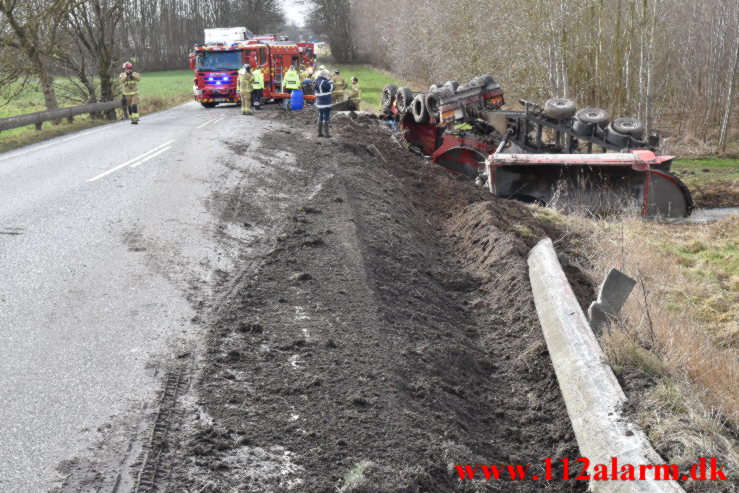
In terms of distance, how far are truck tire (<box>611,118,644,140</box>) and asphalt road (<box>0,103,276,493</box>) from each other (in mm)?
7141

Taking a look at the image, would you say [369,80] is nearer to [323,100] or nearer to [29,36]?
[29,36]

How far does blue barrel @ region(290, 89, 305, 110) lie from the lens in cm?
2677

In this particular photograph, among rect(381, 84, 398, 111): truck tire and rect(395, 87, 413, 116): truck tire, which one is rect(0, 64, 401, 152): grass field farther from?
rect(395, 87, 413, 116): truck tire

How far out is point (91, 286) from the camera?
7.08 meters

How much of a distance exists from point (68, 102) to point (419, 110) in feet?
90.3

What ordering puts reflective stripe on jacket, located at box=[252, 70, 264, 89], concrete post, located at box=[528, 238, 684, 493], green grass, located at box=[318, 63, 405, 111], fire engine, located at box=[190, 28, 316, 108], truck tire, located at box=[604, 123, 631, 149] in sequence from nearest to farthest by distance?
concrete post, located at box=[528, 238, 684, 493], truck tire, located at box=[604, 123, 631, 149], reflective stripe on jacket, located at box=[252, 70, 264, 89], fire engine, located at box=[190, 28, 316, 108], green grass, located at box=[318, 63, 405, 111]

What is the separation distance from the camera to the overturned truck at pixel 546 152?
13812mm

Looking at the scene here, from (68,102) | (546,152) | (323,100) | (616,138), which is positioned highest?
(323,100)

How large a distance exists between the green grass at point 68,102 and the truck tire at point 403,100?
972 centimetres

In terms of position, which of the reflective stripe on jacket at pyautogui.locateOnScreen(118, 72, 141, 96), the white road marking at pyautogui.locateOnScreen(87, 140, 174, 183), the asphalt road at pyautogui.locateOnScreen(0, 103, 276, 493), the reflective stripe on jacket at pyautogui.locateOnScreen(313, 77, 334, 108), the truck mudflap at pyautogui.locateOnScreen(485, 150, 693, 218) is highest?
the reflective stripe on jacket at pyautogui.locateOnScreen(118, 72, 141, 96)

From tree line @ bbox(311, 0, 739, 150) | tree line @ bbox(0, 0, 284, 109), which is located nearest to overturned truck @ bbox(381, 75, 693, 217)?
tree line @ bbox(311, 0, 739, 150)

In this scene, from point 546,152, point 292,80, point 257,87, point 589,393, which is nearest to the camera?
point 589,393

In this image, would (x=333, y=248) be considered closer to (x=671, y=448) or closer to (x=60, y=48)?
(x=671, y=448)

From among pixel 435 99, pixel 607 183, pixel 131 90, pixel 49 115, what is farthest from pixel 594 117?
pixel 49 115
